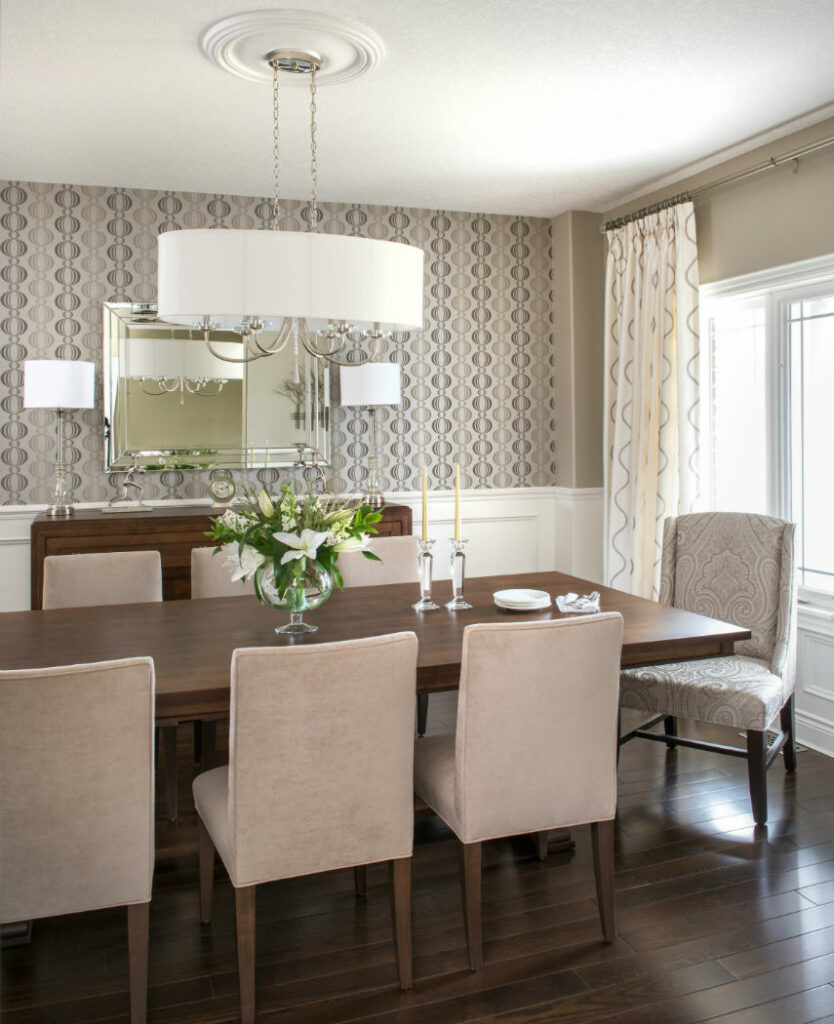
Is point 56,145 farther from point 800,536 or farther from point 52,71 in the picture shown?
point 800,536

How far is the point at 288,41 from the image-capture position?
9.91ft

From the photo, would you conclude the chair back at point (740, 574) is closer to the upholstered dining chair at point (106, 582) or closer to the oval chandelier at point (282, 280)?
the oval chandelier at point (282, 280)

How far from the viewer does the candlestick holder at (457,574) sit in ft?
9.87

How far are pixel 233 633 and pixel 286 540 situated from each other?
39 centimetres

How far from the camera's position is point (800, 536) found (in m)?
4.15

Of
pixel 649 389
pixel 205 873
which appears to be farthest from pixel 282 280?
pixel 649 389

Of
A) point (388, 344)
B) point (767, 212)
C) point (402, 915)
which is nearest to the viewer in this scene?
point (402, 915)

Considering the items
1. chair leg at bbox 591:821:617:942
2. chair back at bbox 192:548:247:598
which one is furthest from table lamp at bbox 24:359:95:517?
chair leg at bbox 591:821:617:942

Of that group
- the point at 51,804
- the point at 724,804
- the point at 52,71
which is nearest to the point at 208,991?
the point at 51,804

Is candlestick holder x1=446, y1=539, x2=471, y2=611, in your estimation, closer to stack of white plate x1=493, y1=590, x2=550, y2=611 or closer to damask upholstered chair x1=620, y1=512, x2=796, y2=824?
stack of white plate x1=493, y1=590, x2=550, y2=611

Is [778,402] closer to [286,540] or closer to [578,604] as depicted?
[578,604]

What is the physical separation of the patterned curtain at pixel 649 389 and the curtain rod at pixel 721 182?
0.04 m

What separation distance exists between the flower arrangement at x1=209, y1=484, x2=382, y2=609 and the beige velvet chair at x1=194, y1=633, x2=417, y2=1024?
616 millimetres

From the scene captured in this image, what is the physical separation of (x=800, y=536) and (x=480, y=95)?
7.92 ft
